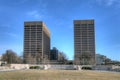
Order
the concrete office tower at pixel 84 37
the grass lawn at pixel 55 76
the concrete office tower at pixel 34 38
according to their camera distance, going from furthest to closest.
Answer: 1. the concrete office tower at pixel 34 38
2. the concrete office tower at pixel 84 37
3. the grass lawn at pixel 55 76

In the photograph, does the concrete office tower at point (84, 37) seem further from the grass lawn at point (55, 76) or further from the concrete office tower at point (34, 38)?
the grass lawn at point (55, 76)

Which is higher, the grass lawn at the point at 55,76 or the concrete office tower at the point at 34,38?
the concrete office tower at the point at 34,38

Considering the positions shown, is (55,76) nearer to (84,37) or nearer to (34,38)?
(84,37)

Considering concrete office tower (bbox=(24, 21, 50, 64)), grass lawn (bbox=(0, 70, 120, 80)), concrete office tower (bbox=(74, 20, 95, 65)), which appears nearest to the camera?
grass lawn (bbox=(0, 70, 120, 80))

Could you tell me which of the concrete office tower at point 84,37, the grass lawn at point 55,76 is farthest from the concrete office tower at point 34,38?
the grass lawn at point 55,76

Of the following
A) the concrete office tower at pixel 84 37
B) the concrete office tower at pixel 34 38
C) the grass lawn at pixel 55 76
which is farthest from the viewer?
the concrete office tower at pixel 34 38

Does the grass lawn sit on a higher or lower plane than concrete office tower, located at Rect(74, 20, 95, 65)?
lower

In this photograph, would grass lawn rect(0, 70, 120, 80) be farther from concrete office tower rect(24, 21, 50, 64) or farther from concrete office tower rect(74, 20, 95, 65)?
concrete office tower rect(24, 21, 50, 64)

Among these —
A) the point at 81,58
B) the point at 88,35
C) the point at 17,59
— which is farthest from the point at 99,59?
the point at 17,59

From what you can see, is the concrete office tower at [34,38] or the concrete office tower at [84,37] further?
the concrete office tower at [34,38]

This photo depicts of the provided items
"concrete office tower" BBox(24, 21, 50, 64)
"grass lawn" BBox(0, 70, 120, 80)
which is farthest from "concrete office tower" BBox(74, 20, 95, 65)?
"grass lawn" BBox(0, 70, 120, 80)

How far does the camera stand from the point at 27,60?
15100 centimetres

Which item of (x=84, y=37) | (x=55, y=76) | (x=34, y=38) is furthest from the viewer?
(x=34, y=38)

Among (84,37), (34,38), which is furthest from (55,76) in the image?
(34,38)
